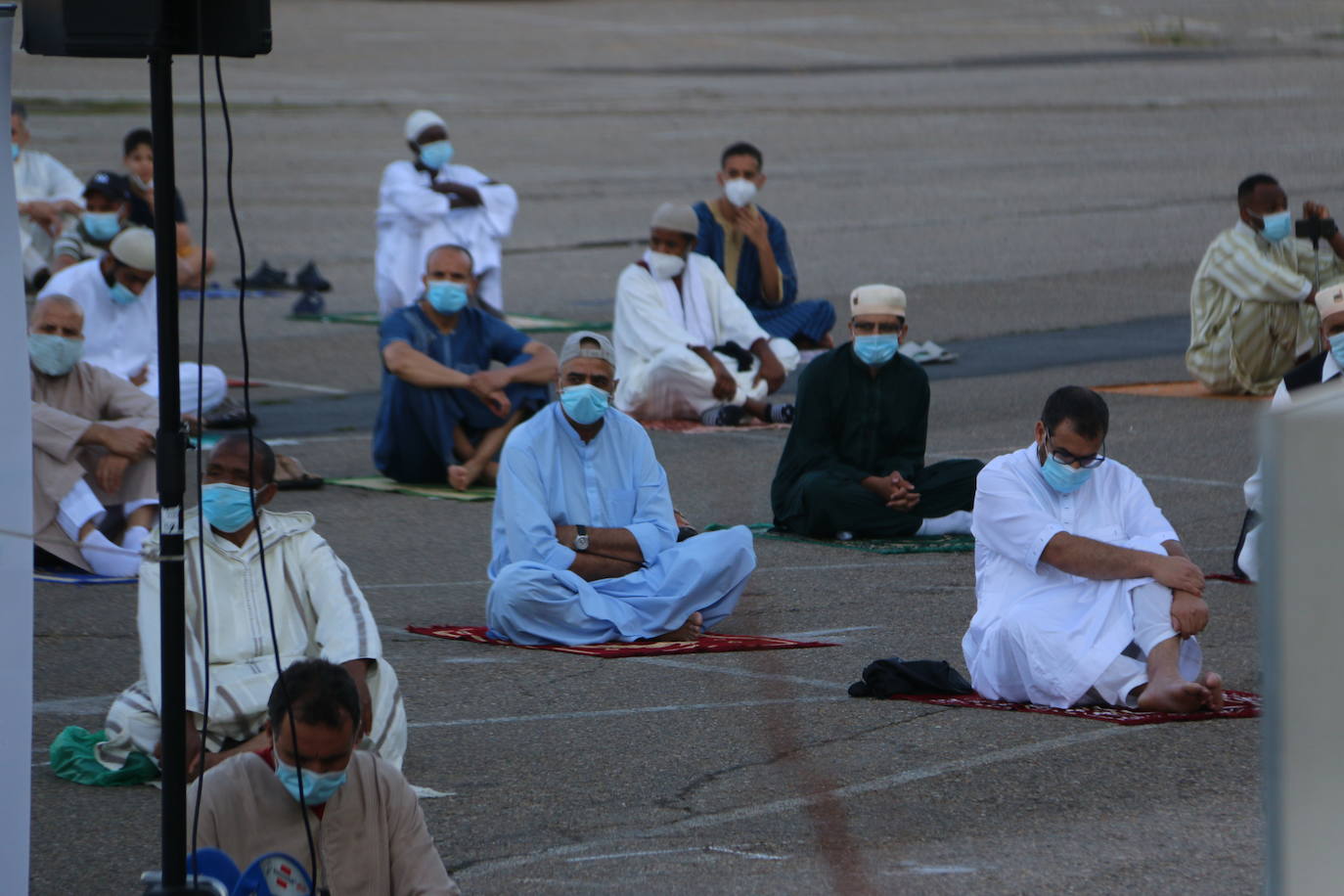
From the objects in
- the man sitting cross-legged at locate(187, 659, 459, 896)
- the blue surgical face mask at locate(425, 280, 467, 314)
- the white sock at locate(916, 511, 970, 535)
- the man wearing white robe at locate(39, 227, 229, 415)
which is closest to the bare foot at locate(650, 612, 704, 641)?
the white sock at locate(916, 511, 970, 535)

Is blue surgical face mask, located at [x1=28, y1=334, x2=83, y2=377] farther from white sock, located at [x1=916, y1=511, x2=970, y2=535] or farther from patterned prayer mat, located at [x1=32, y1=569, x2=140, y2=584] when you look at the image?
white sock, located at [x1=916, y1=511, x2=970, y2=535]

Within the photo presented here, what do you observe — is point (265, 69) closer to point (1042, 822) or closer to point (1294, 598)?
point (1042, 822)

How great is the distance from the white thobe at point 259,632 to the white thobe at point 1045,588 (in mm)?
1937

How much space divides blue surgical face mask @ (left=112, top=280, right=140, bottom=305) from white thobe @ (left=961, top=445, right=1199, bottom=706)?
541cm

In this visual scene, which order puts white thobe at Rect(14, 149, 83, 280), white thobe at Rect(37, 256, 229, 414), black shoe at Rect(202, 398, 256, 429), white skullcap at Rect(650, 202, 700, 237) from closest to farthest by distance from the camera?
white thobe at Rect(37, 256, 229, 414) < white skullcap at Rect(650, 202, 700, 237) < black shoe at Rect(202, 398, 256, 429) < white thobe at Rect(14, 149, 83, 280)

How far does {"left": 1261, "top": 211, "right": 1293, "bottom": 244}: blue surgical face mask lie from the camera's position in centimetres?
1269

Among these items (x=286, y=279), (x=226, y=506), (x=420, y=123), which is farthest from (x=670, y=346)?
(x=286, y=279)

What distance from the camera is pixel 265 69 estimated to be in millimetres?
39219

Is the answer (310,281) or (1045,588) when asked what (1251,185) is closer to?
(1045,588)

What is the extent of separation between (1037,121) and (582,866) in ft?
93.2

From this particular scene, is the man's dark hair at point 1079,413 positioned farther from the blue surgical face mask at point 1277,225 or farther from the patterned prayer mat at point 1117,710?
the blue surgical face mask at point 1277,225

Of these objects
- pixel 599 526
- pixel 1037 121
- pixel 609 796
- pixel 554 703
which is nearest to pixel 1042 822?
pixel 609 796

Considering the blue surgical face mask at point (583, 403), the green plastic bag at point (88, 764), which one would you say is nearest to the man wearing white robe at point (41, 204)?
the blue surgical face mask at point (583, 403)

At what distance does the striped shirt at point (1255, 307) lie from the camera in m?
12.8
